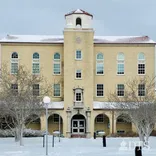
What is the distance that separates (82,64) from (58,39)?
6731 millimetres

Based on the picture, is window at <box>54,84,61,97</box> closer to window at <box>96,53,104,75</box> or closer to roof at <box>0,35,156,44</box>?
window at <box>96,53,104,75</box>

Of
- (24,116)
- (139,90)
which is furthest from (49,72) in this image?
(24,116)

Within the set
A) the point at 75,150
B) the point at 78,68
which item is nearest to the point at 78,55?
the point at 78,68

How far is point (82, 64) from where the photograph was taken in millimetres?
71188

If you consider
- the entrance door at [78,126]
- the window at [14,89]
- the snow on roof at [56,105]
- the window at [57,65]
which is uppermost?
the window at [57,65]

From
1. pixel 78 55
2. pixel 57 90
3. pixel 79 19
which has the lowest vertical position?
pixel 57 90

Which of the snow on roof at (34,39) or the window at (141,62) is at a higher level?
the snow on roof at (34,39)

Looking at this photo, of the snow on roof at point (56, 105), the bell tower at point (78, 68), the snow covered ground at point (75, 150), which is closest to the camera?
the snow covered ground at point (75, 150)

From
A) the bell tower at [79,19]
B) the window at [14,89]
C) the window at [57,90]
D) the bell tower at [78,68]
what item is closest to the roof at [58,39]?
the bell tower at [78,68]

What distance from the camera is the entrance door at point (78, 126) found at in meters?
72.1

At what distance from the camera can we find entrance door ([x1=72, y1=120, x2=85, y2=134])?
72.1m

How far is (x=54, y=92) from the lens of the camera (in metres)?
73.2

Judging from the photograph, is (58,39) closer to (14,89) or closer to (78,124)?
(78,124)

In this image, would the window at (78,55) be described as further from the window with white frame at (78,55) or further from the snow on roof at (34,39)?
the snow on roof at (34,39)
